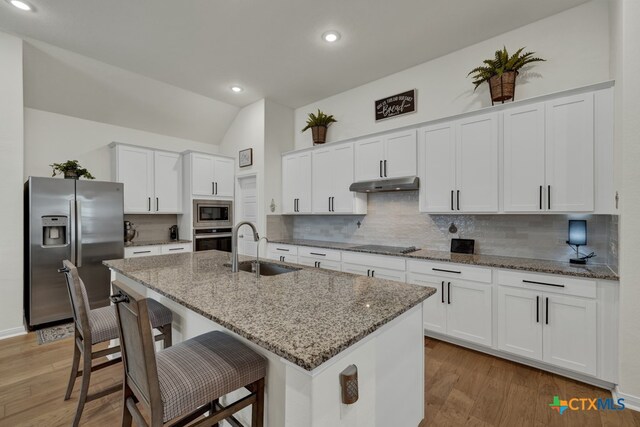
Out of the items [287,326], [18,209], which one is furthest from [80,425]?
[18,209]

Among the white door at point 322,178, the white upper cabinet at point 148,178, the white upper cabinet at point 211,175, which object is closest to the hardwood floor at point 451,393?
the white upper cabinet at point 148,178

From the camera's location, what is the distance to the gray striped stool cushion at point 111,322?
5.84 ft

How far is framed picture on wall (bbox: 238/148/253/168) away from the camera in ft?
15.6

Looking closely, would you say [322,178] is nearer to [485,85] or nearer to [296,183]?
[296,183]

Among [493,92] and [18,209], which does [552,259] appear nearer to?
[493,92]

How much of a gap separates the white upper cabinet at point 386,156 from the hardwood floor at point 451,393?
199cm

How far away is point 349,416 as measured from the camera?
3.47ft

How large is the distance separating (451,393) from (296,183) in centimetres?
334

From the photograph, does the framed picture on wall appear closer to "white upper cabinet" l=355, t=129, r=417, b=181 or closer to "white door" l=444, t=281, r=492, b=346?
"white upper cabinet" l=355, t=129, r=417, b=181

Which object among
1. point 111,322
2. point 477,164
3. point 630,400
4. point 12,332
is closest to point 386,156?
point 477,164

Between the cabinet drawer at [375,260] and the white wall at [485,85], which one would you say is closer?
the white wall at [485,85]

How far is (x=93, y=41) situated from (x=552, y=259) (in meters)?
5.19

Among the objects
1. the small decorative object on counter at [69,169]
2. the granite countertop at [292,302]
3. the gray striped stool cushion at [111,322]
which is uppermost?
the small decorative object on counter at [69,169]

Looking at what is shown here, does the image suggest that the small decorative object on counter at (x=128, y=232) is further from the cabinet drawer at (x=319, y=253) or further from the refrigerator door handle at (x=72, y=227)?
the cabinet drawer at (x=319, y=253)
